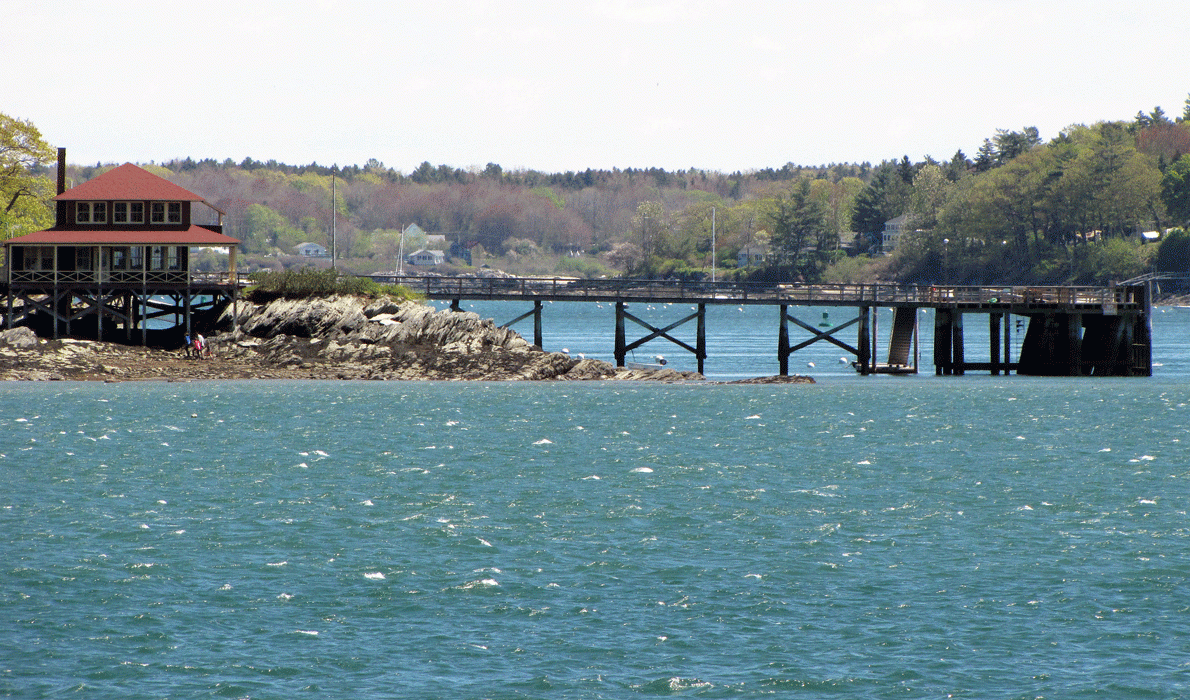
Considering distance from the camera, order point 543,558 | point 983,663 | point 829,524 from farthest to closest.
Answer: point 829,524 < point 543,558 < point 983,663

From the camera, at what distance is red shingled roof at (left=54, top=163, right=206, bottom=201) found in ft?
181

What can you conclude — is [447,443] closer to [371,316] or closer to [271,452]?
[271,452]

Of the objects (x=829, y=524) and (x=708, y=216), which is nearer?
(x=829, y=524)

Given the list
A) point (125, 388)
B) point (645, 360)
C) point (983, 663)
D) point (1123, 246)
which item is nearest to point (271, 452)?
point (125, 388)

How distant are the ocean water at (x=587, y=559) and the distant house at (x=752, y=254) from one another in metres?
125

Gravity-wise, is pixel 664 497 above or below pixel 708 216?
below

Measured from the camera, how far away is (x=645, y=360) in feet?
234

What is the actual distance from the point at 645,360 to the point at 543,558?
50.2 m

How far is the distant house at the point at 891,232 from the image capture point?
514ft

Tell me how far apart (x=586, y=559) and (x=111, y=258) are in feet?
128

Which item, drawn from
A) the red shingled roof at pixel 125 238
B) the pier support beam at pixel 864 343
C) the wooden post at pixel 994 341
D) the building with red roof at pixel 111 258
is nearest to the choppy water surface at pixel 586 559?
the building with red roof at pixel 111 258

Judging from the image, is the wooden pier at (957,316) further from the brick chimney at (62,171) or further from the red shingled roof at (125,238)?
the brick chimney at (62,171)

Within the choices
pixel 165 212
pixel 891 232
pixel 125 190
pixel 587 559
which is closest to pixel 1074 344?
pixel 165 212

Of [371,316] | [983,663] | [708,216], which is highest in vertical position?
[708,216]
